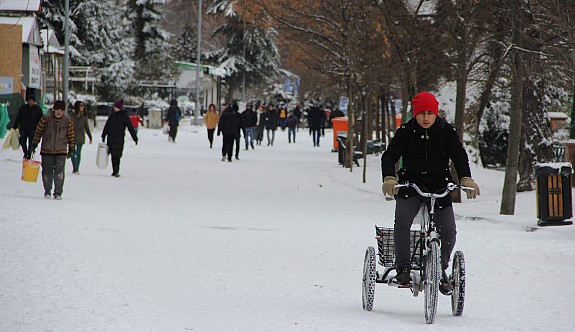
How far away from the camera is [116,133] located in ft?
75.4

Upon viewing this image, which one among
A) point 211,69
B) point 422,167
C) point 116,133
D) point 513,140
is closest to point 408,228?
point 422,167

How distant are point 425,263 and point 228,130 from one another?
23.5m

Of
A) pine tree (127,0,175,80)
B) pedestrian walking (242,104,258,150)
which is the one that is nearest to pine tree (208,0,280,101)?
pine tree (127,0,175,80)

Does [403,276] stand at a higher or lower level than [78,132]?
lower

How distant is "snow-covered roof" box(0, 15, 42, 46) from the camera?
39.2 metres

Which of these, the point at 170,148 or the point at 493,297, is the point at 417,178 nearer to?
the point at 493,297

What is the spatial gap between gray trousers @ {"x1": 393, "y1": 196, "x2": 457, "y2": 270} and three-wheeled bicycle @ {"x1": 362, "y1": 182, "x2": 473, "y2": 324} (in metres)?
0.07

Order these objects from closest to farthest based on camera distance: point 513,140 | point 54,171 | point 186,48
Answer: point 513,140
point 54,171
point 186,48

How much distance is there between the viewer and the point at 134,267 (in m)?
10.2

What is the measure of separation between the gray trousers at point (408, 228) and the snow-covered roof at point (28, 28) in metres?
32.7

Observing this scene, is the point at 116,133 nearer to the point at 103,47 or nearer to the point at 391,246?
the point at 391,246

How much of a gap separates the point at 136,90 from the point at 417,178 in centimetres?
6474

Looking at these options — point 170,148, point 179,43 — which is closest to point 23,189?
point 170,148

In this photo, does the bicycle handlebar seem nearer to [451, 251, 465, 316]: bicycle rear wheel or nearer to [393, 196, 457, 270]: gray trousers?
[393, 196, 457, 270]: gray trousers
